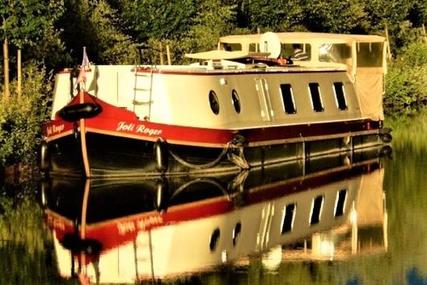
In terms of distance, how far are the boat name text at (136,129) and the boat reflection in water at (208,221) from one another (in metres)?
0.96

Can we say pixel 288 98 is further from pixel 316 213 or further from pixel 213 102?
pixel 316 213

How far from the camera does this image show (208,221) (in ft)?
68.9

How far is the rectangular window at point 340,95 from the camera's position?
105 feet

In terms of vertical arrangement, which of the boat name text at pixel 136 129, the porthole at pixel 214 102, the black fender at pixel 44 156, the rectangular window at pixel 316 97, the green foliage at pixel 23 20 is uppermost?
the green foliage at pixel 23 20

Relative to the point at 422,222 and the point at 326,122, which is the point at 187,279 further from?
the point at 326,122

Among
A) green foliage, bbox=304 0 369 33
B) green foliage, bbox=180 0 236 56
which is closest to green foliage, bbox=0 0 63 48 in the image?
green foliage, bbox=180 0 236 56

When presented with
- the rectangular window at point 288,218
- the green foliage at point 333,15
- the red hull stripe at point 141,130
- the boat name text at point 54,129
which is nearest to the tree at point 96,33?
the boat name text at point 54,129

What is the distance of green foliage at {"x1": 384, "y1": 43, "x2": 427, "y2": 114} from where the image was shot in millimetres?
45938

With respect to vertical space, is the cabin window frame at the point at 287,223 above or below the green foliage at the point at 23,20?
below

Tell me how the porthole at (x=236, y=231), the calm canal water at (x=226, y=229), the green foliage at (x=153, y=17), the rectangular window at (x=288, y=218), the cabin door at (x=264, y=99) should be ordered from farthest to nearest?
the green foliage at (x=153, y=17)
the cabin door at (x=264, y=99)
the rectangular window at (x=288, y=218)
the porthole at (x=236, y=231)
the calm canal water at (x=226, y=229)

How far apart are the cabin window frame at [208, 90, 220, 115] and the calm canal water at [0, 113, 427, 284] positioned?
1.51 metres

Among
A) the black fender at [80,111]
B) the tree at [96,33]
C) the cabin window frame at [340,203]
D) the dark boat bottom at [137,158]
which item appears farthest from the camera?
the tree at [96,33]

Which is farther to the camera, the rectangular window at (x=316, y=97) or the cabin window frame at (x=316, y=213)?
the rectangular window at (x=316, y=97)

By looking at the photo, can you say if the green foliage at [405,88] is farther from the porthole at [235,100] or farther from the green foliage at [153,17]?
the porthole at [235,100]
